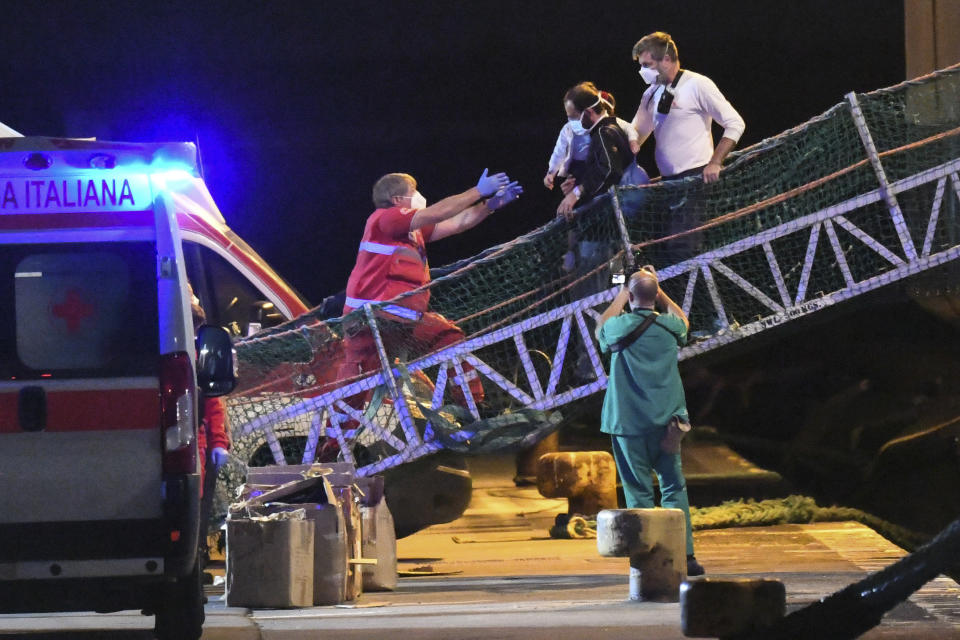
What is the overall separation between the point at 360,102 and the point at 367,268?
902 cm

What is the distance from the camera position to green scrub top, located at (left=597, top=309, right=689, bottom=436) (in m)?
9.06

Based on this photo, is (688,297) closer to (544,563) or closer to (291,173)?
(544,563)

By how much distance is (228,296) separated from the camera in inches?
488

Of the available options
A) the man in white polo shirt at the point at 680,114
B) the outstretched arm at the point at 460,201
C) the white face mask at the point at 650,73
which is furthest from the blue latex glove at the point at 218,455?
the white face mask at the point at 650,73

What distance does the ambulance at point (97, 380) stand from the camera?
20.0 feet

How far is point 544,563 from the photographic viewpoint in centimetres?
1043

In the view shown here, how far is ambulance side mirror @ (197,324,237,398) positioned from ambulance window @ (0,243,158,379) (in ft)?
1.08

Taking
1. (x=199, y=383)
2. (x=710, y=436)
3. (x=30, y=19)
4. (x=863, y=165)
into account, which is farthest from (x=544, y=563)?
(x=30, y=19)

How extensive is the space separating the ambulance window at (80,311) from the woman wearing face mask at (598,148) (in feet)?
15.5

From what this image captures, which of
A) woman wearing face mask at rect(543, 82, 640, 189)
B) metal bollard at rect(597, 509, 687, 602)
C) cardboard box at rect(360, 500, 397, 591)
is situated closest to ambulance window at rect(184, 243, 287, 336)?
woman wearing face mask at rect(543, 82, 640, 189)

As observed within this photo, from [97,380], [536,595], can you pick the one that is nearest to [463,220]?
[536,595]

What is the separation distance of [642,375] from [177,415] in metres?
3.64

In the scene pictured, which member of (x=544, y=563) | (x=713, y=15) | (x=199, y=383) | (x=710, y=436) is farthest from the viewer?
(x=713, y=15)

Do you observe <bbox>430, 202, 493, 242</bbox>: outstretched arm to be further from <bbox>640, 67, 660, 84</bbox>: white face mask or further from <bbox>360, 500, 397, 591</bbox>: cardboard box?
<bbox>360, 500, 397, 591</bbox>: cardboard box
